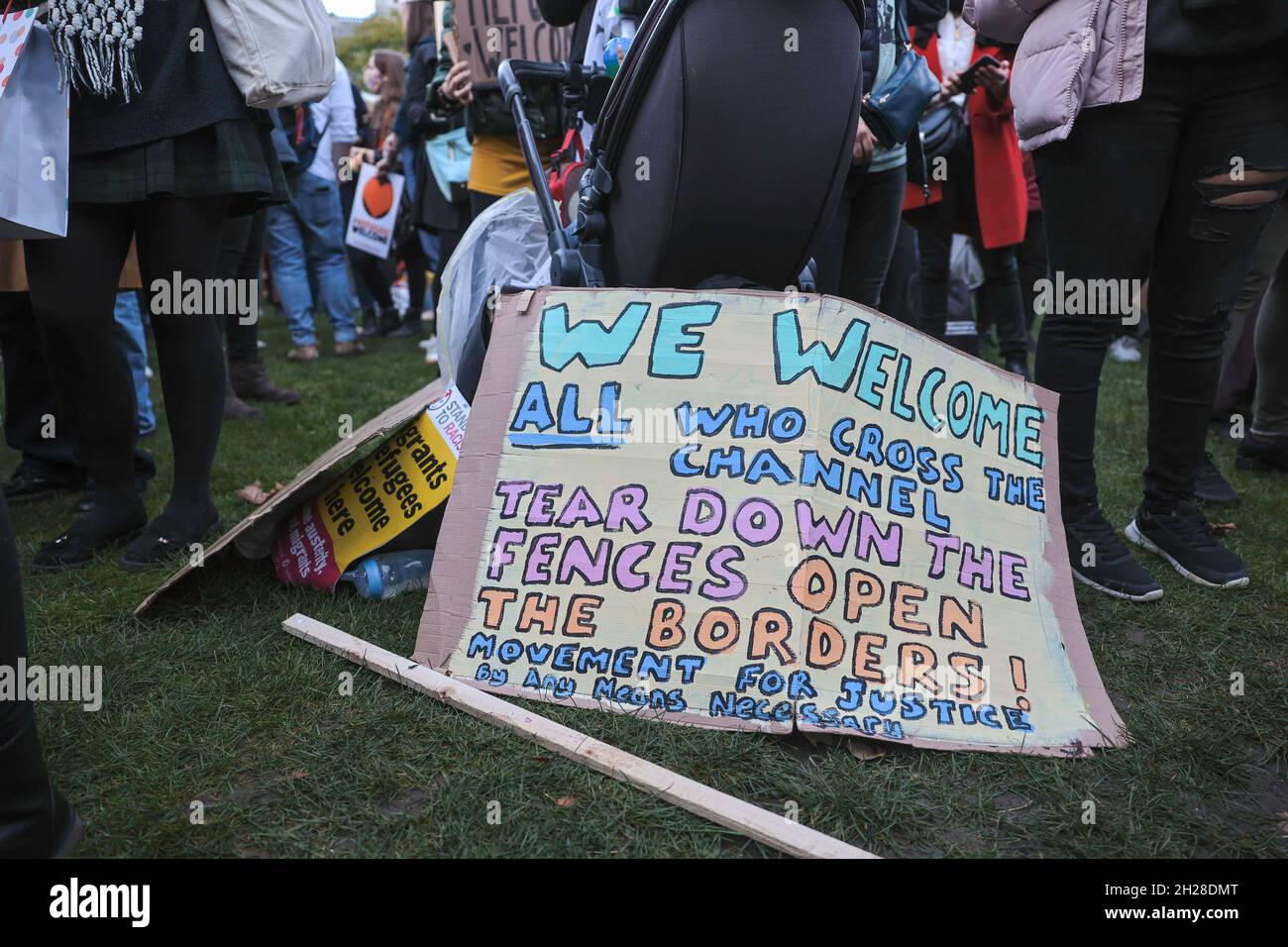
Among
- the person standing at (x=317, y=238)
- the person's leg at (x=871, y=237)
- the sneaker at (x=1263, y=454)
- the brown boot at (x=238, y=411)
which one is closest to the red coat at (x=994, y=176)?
the person's leg at (x=871, y=237)

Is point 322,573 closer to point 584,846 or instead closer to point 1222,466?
point 584,846

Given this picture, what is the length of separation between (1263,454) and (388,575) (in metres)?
3.32

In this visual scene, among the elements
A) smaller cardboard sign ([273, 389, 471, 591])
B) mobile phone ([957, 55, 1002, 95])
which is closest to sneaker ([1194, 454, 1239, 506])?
mobile phone ([957, 55, 1002, 95])

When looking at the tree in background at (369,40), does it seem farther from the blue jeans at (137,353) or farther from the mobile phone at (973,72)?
the mobile phone at (973,72)

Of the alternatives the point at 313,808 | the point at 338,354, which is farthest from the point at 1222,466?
the point at 338,354

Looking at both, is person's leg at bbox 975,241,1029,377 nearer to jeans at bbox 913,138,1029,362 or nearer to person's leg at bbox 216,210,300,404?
jeans at bbox 913,138,1029,362

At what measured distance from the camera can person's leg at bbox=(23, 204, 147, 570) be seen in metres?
2.56

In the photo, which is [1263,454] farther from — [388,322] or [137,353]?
[388,322]

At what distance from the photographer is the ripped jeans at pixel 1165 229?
7.63 feet

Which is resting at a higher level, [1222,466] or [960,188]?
[960,188]

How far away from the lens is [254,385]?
17.3 feet

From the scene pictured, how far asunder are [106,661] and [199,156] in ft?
4.25

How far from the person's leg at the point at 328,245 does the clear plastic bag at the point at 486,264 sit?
3919 millimetres

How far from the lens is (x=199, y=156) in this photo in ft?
8.44
